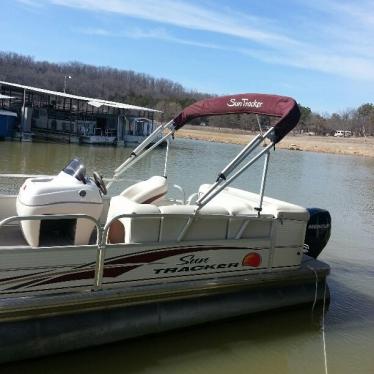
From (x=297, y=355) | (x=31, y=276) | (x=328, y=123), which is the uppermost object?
(x=328, y=123)

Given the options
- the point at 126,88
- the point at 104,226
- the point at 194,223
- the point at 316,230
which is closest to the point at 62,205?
the point at 104,226

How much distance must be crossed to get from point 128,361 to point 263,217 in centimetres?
219

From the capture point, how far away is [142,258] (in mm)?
5141

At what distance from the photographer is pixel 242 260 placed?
5.87m

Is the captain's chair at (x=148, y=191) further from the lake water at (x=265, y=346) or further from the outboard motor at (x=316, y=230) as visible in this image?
the outboard motor at (x=316, y=230)

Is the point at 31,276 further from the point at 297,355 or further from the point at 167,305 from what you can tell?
the point at 297,355

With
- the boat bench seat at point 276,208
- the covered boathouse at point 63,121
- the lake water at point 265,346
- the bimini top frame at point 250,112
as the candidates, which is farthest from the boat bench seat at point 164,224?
the covered boathouse at point 63,121

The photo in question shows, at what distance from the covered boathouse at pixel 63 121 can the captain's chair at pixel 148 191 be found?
35553 mm

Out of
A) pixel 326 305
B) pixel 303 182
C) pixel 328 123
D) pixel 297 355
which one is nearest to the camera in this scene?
pixel 297 355

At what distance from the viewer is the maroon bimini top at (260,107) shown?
5695mm

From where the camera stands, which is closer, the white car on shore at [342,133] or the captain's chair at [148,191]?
the captain's chair at [148,191]

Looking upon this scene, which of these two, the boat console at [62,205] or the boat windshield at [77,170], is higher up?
the boat windshield at [77,170]

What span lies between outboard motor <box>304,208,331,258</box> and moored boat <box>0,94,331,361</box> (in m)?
0.36

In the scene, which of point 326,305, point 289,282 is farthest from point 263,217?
point 326,305
